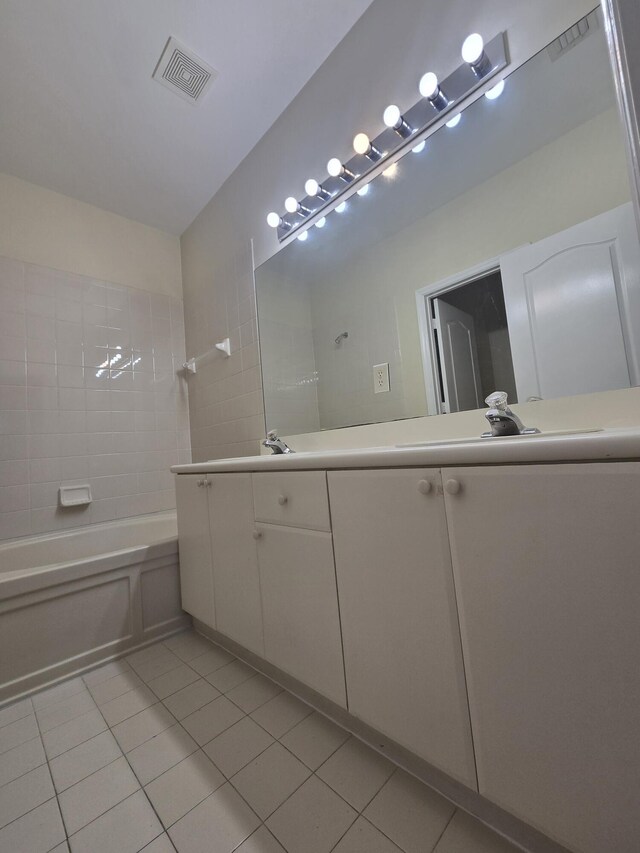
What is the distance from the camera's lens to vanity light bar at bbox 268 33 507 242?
40.6 inches

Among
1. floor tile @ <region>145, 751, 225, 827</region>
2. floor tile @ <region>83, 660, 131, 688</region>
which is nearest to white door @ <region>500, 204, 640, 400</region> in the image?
floor tile @ <region>145, 751, 225, 827</region>

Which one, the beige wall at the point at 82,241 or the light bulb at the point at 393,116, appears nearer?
the light bulb at the point at 393,116

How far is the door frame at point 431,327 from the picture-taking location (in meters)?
1.13

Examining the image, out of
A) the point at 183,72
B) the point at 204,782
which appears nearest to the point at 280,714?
the point at 204,782

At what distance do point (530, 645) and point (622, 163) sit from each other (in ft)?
3.51

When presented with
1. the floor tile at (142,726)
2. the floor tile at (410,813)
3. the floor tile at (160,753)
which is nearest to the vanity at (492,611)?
the floor tile at (410,813)

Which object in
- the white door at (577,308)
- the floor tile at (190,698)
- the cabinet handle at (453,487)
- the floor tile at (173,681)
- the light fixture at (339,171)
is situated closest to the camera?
the cabinet handle at (453,487)

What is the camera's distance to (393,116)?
1221mm

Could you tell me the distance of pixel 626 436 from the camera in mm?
480

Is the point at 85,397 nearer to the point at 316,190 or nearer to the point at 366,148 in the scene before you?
the point at 316,190

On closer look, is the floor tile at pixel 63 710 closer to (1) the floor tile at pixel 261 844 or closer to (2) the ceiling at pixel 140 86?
(1) the floor tile at pixel 261 844

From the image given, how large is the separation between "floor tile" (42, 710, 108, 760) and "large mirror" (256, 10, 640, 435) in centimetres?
124

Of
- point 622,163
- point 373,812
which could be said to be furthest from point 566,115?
point 373,812

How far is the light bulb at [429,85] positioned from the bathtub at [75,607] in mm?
1945
